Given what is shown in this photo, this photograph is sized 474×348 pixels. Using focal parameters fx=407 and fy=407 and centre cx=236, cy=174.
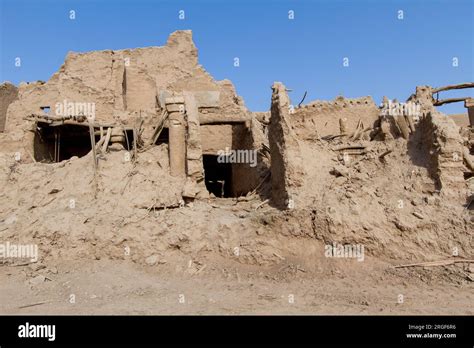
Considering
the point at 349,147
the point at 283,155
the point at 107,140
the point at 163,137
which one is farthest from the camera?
the point at 163,137

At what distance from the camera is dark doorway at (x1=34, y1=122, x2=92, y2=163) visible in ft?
37.2

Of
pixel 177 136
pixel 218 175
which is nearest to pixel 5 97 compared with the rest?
pixel 218 175

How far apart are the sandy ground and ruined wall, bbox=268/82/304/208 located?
174cm

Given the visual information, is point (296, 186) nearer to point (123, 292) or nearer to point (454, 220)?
point (454, 220)

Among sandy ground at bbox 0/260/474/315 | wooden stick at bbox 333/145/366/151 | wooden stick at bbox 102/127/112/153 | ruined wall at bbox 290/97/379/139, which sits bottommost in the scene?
sandy ground at bbox 0/260/474/315

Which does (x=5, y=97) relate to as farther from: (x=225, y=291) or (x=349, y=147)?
(x=225, y=291)

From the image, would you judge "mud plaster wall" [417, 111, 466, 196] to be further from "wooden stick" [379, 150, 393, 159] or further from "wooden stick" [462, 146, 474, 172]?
"wooden stick" [379, 150, 393, 159]

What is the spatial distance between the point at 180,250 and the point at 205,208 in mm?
1200

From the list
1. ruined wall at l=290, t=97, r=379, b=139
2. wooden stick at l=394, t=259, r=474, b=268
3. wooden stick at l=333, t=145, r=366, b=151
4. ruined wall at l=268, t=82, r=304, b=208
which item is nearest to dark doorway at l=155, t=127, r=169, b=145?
ruined wall at l=268, t=82, r=304, b=208

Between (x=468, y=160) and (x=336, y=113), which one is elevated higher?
(x=336, y=113)

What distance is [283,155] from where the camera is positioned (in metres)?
8.22

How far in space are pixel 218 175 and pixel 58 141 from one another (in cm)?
539

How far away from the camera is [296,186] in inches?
318
